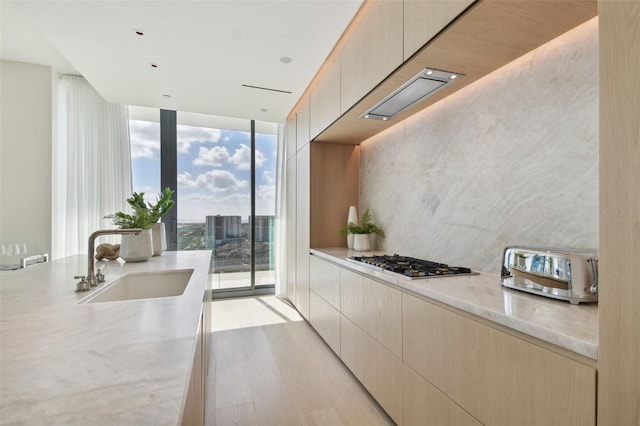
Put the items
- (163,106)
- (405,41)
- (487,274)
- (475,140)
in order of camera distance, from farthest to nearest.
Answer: (163,106) → (475,140) → (487,274) → (405,41)

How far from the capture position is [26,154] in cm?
330

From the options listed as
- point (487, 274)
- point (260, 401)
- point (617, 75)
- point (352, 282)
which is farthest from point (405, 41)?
point (260, 401)

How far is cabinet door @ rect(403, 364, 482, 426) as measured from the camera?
114cm

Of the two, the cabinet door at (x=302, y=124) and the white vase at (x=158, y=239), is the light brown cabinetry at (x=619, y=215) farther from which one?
the white vase at (x=158, y=239)

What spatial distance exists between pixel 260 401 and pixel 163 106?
3.46 m

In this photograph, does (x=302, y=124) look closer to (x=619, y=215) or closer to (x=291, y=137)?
(x=291, y=137)

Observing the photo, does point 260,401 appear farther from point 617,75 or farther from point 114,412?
point 617,75

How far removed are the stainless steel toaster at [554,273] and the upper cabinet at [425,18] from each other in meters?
1.03

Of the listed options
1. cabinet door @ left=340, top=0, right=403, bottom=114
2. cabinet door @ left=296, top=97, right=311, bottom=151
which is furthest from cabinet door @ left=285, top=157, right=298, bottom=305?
cabinet door @ left=340, top=0, right=403, bottom=114

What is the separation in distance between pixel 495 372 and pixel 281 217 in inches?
139

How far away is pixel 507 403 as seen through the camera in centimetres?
93

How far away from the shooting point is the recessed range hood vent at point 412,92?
162cm

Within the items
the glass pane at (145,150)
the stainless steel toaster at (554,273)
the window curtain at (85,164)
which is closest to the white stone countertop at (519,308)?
the stainless steel toaster at (554,273)

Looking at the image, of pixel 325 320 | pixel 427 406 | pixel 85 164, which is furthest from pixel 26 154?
pixel 427 406
